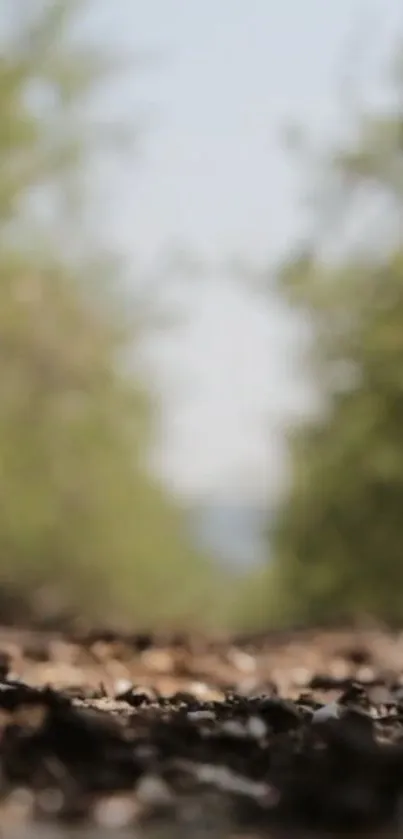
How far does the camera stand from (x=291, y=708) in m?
2.56

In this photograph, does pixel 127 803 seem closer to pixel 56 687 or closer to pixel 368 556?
pixel 56 687

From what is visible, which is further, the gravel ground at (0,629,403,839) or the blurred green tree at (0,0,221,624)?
the blurred green tree at (0,0,221,624)

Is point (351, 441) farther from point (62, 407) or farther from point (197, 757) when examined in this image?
point (197, 757)

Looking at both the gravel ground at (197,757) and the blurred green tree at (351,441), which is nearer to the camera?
the gravel ground at (197,757)

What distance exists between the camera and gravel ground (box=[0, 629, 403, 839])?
1473 millimetres

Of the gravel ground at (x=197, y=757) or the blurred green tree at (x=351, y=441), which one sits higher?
the blurred green tree at (x=351, y=441)

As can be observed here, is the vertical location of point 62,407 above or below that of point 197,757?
above

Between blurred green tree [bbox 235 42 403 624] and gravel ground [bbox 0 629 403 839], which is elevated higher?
blurred green tree [bbox 235 42 403 624]

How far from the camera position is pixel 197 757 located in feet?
6.37

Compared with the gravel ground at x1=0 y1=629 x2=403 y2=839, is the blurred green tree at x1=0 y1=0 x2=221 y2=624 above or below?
above

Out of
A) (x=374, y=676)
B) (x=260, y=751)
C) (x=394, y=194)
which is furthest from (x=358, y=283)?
(x=260, y=751)

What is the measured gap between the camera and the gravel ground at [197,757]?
1.47m

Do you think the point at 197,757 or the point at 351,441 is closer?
the point at 197,757

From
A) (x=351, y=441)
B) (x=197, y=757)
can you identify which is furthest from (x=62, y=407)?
(x=197, y=757)
